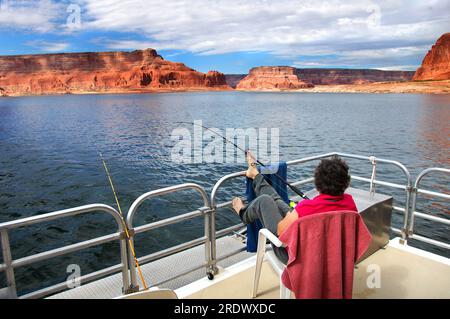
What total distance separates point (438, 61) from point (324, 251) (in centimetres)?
21031

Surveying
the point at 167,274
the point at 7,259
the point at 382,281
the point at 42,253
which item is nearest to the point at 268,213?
the point at 382,281

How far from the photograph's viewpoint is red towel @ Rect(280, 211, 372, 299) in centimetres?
265

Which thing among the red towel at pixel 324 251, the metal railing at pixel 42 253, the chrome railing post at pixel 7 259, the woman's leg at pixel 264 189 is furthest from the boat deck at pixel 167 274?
the red towel at pixel 324 251

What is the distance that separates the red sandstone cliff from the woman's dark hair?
19665 cm

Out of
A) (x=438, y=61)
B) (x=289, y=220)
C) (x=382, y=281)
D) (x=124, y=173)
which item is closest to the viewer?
(x=289, y=220)

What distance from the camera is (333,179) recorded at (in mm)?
2768

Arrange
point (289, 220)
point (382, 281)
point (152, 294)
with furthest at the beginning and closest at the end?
1. point (382, 281)
2. point (289, 220)
3. point (152, 294)

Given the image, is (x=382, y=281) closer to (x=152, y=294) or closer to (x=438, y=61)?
(x=152, y=294)

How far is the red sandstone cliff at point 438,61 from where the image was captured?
16912cm

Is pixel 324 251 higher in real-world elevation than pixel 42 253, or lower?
higher

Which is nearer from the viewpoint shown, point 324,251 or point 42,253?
point 324,251

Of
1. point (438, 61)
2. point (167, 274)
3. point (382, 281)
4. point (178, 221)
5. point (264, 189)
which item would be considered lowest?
point (167, 274)

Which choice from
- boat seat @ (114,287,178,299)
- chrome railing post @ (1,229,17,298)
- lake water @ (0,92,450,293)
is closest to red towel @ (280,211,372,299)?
boat seat @ (114,287,178,299)

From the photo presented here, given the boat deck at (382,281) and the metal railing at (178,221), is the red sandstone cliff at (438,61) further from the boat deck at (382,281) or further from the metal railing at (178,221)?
the metal railing at (178,221)
